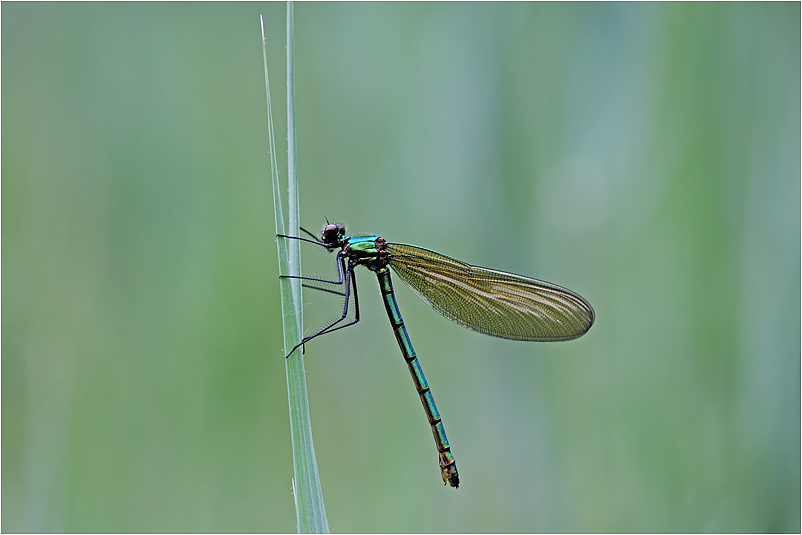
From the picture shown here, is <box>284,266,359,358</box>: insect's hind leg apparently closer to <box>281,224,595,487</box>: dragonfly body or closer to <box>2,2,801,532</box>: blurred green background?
<box>281,224,595,487</box>: dragonfly body

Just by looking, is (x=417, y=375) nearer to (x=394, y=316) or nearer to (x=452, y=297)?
(x=394, y=316)

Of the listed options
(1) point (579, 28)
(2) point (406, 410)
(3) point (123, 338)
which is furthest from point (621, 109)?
(3) point (123, 338)

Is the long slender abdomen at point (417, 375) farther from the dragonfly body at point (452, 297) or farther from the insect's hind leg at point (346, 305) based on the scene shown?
the insect's hind leg at point (346, 305)

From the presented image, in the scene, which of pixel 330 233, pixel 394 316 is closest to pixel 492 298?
pixel 394 316

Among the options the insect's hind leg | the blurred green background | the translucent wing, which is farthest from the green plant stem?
the translucent wing

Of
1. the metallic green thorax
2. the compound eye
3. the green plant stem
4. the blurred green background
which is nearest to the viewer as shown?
the green plant stem

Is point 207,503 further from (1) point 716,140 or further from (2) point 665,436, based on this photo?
(1) point 716,140
